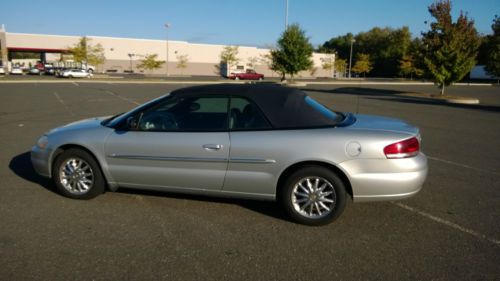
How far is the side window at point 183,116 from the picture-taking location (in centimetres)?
429

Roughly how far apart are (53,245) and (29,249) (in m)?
0.20

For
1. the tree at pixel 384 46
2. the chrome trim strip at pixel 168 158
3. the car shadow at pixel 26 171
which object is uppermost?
the tree at pixel 384 46

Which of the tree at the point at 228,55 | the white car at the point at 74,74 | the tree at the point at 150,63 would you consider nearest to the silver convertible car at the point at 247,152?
the white car at the point at 74,74

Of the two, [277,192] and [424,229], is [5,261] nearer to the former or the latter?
[277,192]

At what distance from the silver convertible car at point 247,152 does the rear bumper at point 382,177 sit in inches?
0.4

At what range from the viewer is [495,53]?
33.2 meters

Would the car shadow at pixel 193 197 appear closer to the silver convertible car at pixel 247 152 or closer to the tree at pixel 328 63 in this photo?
the silver convertible car at pixel 247 152

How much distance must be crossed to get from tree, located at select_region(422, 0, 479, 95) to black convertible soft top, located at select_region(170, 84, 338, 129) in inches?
863

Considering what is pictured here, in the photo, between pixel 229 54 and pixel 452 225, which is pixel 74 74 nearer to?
pixel 229 54

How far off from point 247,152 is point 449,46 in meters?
22.9

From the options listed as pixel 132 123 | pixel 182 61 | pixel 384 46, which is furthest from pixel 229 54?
pixel 132 123

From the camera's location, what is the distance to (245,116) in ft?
13.8

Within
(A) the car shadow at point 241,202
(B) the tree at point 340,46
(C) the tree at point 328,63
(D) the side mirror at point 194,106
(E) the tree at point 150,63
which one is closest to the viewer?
(A) the car shadow at point 241,202

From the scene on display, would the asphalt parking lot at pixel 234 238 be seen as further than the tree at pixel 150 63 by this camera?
No
